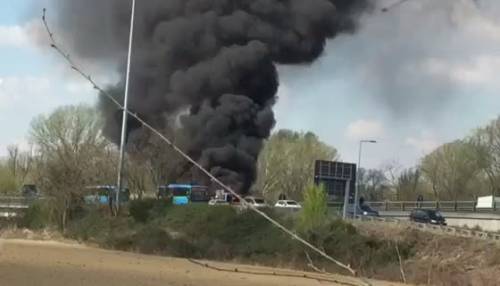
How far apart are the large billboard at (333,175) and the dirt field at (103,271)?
11006 millimetres

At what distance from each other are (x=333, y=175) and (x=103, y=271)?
21.5 metres

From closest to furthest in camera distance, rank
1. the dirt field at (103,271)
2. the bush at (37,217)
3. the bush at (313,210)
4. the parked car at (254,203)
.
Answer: the parked car at (254,203)
the dirt field at (103,271)
the bush at (313,210)
the bush at (37,217)

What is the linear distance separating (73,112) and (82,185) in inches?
1557

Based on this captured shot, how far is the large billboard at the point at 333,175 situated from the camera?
162 ft

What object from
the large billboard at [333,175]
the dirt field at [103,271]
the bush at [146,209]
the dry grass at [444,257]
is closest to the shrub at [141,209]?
the bush at [146,209]

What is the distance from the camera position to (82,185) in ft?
179

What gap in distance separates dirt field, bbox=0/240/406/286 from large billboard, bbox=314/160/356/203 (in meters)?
11.0

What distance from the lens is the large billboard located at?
49.4 metres

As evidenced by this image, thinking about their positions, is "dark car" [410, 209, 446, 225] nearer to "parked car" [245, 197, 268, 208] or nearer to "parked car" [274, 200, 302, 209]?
"parked car" [274, 200, 302, 209]

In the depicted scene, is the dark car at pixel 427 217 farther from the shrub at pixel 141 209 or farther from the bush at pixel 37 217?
the bush at pixel 37 217

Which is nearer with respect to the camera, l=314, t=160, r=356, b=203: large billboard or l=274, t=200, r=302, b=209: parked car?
l=314, t=160, r=356, b=203: large billboard

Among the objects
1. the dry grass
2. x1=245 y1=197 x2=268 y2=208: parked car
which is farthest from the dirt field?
the dry grass

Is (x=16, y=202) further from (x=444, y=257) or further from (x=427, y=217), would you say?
(x=444, y=257)

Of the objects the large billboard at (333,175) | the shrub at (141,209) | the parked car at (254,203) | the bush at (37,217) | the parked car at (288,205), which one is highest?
the large billboard at (333,175)
